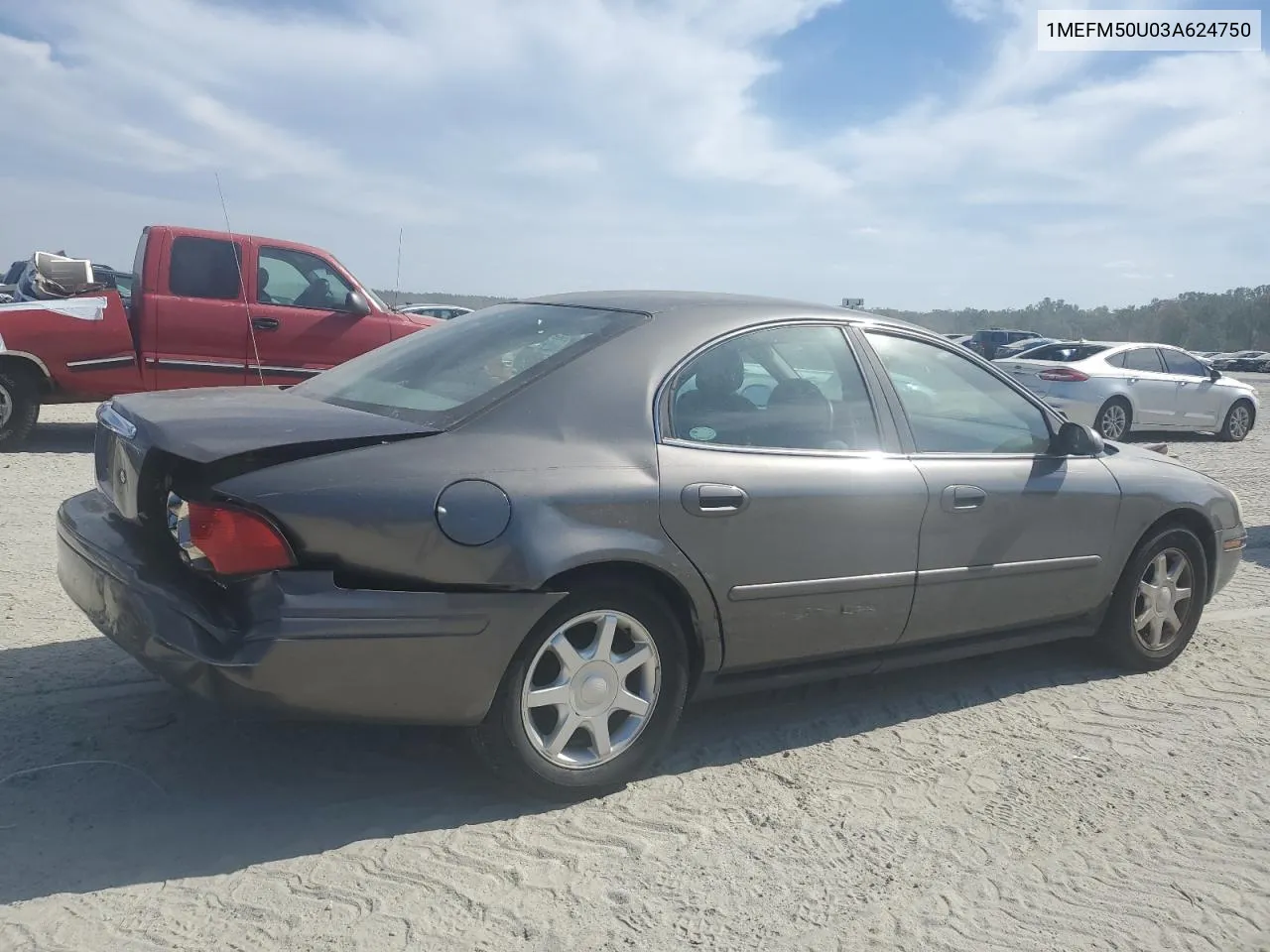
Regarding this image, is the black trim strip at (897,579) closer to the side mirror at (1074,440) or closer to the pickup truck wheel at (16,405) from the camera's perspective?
the side mirror at (1074,440)

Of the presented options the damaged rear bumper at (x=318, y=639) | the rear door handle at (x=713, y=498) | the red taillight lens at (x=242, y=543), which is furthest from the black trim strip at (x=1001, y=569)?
the red taillight lens at (x=242, y=543)

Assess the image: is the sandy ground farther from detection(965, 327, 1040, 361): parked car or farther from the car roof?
detection(965, 327, 1040, 361): parked car

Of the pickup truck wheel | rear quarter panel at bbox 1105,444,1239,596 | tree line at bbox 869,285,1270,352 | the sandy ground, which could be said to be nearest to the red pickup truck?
the pickup truck wheel

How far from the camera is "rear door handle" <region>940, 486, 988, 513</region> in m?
4.08

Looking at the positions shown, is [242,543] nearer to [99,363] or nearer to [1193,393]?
[99,363]

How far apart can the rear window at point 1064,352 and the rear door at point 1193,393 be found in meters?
1.14

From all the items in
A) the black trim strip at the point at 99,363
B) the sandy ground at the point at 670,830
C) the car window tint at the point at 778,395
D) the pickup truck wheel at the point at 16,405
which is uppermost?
the car window tint at the point at 778,395

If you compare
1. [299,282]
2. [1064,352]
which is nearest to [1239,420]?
[1064,352]

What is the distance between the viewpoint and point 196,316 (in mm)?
9773

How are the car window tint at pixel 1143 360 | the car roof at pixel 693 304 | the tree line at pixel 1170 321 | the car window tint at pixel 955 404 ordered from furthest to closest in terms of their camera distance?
the tree line at pixel 1170 321 < the car window tint at pixel 1143 360 < the car window tint at pixel 955 404 < the car roof at pixel 693 304

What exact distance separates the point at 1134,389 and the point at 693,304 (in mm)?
12955

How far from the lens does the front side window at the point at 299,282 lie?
10.2m

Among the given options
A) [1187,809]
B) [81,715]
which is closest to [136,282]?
[81,715]

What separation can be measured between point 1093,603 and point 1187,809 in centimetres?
125
